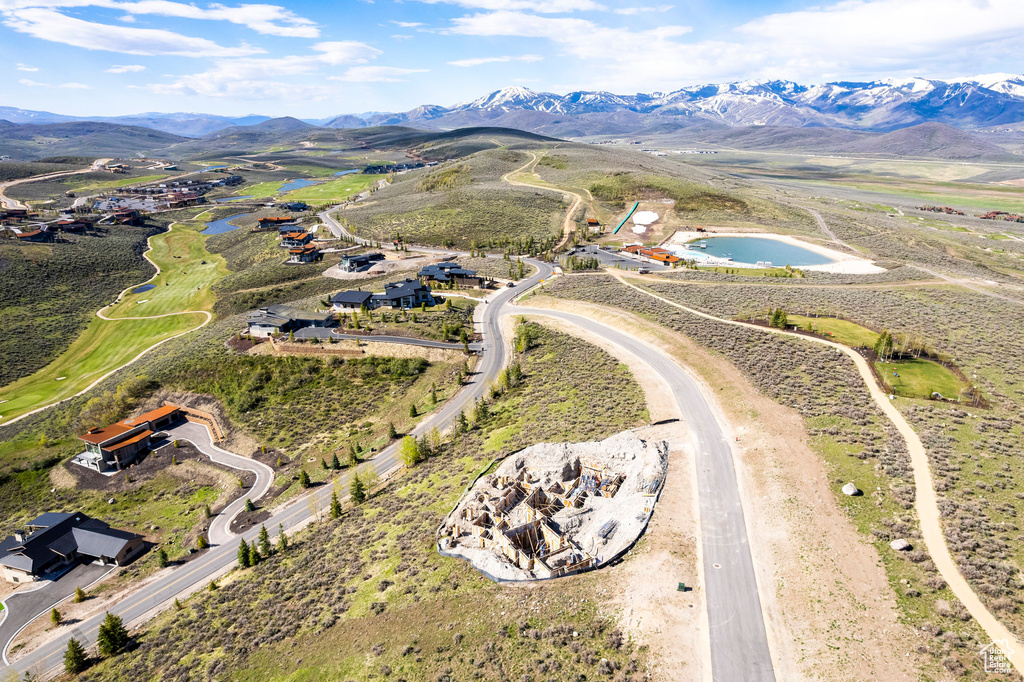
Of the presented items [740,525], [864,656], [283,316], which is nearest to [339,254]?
[283,316]

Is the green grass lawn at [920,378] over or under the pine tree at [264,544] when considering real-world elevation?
over

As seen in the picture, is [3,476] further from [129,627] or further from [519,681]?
[519,681]

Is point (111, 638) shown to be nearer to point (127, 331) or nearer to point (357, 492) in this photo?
point (357, 492)

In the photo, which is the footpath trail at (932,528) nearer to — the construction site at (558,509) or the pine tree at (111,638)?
the construction site at (558,509)

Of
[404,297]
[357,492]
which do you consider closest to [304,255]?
[404,297]

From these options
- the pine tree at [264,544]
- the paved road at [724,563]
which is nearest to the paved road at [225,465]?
the pine tree at [264,544]

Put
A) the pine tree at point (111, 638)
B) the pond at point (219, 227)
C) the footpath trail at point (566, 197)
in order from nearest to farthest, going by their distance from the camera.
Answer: the pine tree at point (111, 638) → the footpath trail at point (566, 197) → the pond at point (219, 227)

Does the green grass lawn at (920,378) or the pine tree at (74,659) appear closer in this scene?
the pine tree at (74,659)
